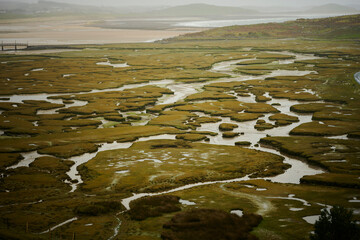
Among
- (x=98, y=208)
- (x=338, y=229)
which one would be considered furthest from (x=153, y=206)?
(x=338, y=229)

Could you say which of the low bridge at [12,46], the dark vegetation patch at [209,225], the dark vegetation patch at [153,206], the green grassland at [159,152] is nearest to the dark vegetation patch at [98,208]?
the green grassland at [159,152]

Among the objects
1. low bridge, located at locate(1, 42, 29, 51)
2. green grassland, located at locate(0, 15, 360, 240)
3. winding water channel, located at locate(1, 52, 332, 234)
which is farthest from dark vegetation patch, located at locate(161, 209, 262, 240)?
low bridge, located at locate(1, 42, 29, 51)

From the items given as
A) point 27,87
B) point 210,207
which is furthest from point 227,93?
point 210,207

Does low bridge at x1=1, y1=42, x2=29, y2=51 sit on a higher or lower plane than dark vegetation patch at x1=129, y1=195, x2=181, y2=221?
higher

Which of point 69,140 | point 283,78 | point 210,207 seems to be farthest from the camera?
point 283,78

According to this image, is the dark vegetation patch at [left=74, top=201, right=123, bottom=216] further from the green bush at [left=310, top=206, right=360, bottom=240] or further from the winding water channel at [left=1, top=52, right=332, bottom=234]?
the green bush at [left=310, top=206, right=360, bottom=240]

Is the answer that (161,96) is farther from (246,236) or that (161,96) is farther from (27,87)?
(246,236)

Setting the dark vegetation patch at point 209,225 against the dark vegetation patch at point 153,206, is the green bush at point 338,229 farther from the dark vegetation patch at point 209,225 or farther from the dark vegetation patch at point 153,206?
the dark vegetation patch at point 153,206

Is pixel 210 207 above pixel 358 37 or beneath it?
beneath
